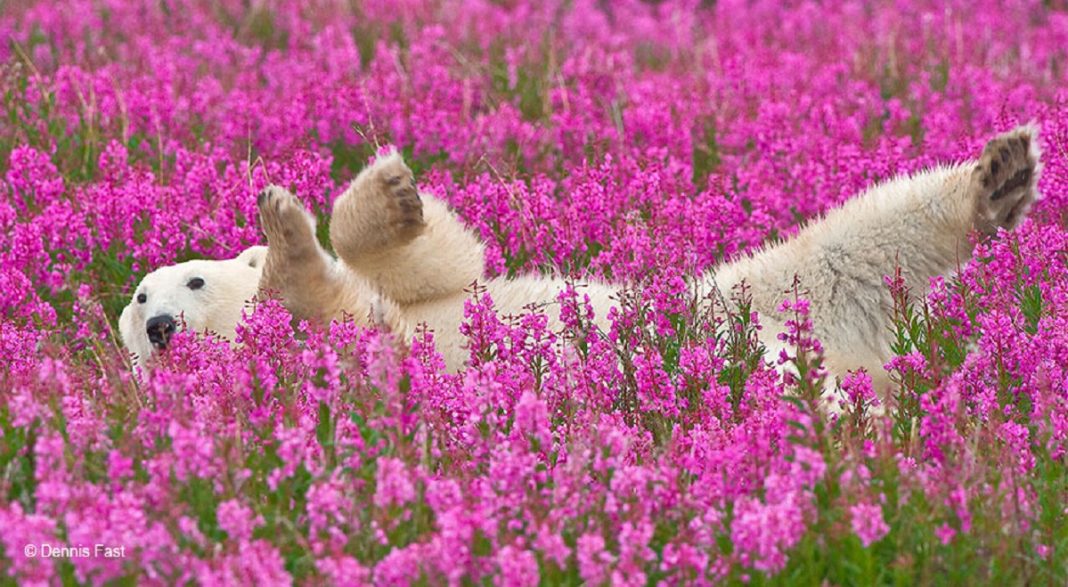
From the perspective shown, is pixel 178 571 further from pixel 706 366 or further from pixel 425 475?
pixel 706 366

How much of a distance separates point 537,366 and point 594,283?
4.03ft

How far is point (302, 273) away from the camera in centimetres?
546

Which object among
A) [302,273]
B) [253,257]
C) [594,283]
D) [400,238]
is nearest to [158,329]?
[302,273]

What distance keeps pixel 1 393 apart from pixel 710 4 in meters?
10.3

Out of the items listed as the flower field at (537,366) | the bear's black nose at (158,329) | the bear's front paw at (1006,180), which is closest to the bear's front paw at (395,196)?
the flower field at (537,366)

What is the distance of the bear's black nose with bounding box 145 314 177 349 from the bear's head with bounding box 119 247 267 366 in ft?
0.28

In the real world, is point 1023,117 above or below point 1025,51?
below

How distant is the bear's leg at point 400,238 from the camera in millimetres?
5496

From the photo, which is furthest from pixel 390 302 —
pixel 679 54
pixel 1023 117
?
pixel 679 54

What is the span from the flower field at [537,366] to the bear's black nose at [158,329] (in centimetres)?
20

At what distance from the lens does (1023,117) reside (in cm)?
735

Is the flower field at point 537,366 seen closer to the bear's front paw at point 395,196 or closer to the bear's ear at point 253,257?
the bear's ear at point 253,257

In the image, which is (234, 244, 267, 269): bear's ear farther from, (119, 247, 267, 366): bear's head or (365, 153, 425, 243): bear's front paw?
(365, 153, 425, 243): bear's front paw

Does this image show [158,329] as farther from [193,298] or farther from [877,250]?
[877,250]
